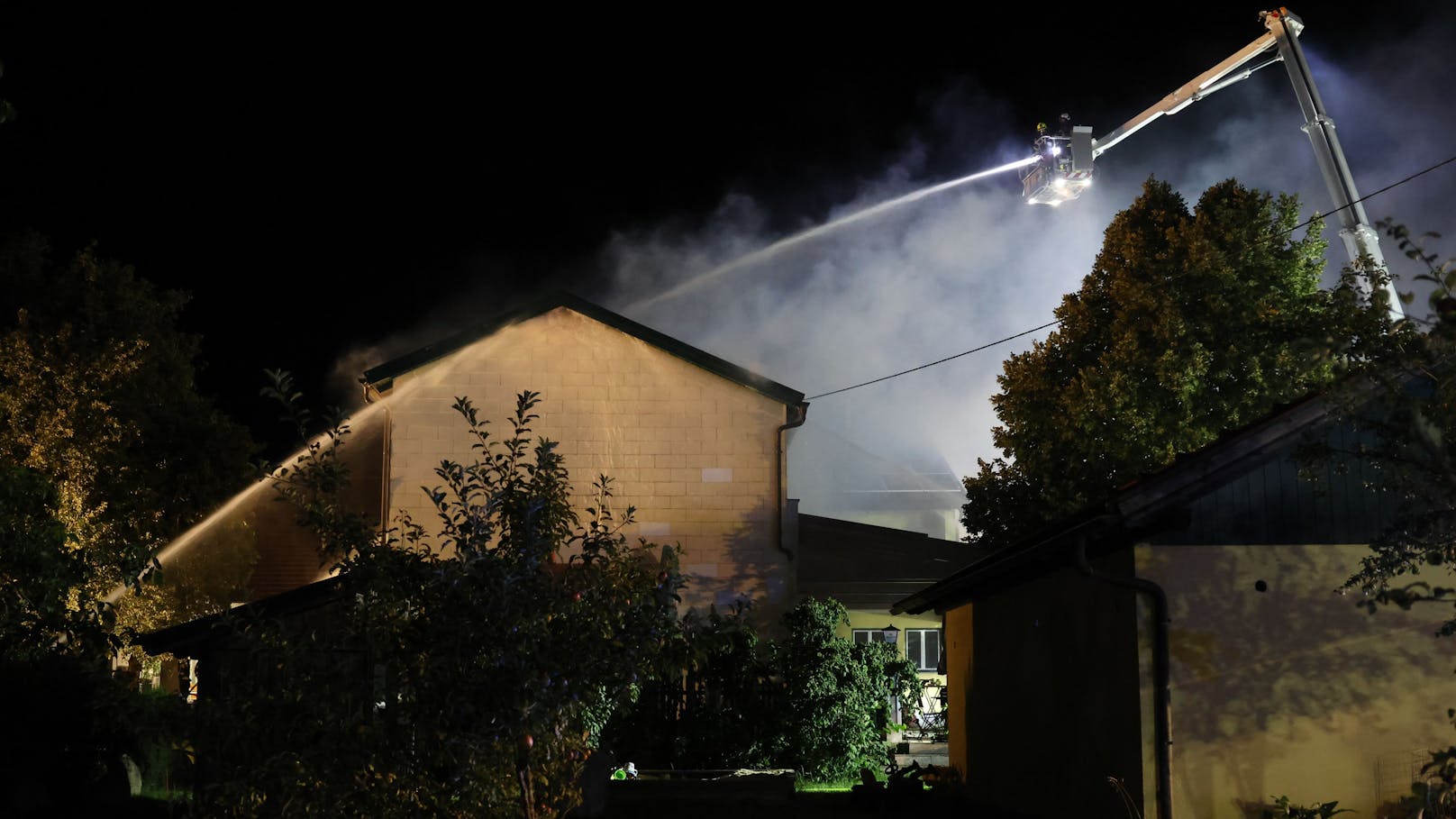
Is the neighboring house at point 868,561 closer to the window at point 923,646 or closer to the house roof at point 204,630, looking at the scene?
the window at point 923,646

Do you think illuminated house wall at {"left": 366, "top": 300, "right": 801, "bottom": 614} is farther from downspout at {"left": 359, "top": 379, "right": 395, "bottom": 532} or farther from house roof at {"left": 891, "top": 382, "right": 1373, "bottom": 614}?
house roof at {"left": 891, "top": 382, "right": 1373, "bottom": 614}

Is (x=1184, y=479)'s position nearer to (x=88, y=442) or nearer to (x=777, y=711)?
(x=777, y=711)

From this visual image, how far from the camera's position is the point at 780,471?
26.1m

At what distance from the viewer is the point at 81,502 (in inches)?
1055

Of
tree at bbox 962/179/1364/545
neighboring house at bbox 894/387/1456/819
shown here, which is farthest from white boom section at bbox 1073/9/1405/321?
neighboring house at bbox 894/387/1456/819

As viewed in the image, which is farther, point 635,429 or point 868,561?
point 868,561

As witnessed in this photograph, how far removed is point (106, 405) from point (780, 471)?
13317 millimetres

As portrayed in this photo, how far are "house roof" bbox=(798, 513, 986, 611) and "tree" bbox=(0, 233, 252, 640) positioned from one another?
1182cm

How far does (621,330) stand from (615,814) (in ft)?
32.8

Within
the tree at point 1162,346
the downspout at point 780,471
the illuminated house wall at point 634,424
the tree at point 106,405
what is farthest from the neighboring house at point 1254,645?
the tree at point 106,405

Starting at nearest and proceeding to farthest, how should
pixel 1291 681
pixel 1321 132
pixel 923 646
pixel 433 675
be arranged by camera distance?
pixel 433 675 → pixel 1291 681 → pixel 1321 132 → pixel 923 646

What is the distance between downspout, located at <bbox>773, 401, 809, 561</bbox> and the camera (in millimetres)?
25688

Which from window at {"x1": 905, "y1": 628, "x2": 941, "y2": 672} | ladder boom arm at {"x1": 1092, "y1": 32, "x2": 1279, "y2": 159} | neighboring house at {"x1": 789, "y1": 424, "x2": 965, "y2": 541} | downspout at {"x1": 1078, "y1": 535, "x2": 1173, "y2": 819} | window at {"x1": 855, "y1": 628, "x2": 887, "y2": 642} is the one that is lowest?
downspout at {"x1": 1078, "y1": 535, "x2": 1173, "y2": 819}

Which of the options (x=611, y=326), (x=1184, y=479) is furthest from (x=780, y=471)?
(x=1184, y=479)
